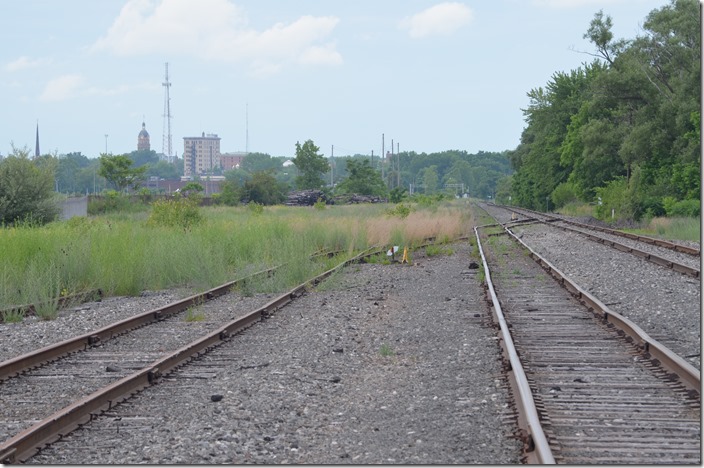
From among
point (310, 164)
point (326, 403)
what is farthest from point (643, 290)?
point (310, 164)

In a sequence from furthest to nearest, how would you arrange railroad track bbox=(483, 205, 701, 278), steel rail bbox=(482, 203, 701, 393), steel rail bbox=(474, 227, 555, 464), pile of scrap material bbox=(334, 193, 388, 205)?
pile of scrap material bbox=(334, 193, 388, 205) → railroad track bbox=(483, 205, 701, 278) → steel rail bbox=(482, 203, 701, 393) → steel rail bbox=(474, 227, 555, 464)

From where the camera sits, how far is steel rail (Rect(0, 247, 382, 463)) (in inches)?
241

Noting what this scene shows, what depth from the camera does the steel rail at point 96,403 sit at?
6.12 metres

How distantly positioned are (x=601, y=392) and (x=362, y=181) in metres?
95.6

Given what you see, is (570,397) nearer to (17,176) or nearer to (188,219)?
(188,219)

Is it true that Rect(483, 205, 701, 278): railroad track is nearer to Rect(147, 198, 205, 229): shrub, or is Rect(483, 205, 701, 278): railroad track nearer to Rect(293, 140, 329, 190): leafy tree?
Rect(147, 198, 205, 229): shrub

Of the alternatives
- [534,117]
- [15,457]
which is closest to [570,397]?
[15,457]

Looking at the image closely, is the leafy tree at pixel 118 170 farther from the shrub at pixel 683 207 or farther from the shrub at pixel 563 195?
the shrub at pixel 683 207

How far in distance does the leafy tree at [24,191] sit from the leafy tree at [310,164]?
230 ft

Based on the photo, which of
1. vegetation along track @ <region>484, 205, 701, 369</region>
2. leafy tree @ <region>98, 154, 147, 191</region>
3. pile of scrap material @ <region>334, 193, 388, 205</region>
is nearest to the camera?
vegetation along track @ <region>484, 205, 701, 369</region>

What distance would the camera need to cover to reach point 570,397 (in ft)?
25.0

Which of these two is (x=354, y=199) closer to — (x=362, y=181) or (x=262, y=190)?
(x=262, y=190)

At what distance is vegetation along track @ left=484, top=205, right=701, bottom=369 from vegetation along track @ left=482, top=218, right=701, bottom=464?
2.15 feet

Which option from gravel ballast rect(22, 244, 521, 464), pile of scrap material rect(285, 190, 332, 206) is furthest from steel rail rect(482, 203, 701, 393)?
pile of scrap material rect(285, 190, 332, 206)
